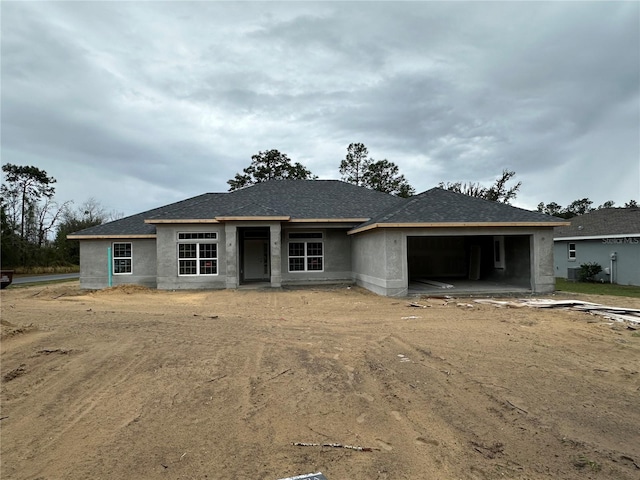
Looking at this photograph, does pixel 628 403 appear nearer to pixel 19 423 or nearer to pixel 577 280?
pixel 19 423

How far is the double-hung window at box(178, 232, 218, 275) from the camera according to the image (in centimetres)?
1838

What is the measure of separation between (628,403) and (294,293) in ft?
42.0

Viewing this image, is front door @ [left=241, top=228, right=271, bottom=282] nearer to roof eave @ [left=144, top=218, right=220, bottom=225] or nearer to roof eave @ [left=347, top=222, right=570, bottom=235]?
roof eave @ [left=144, top=218, right=220, bottom=225]

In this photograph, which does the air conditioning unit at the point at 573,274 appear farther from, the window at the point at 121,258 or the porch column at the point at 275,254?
the window at the point at 121,258

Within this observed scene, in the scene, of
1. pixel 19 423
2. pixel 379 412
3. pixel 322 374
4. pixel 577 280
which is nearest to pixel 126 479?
pixel 19 423

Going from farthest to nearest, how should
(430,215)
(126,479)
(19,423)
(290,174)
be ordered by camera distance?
(290,174) < (430,215) < (19,423) < (126,479)

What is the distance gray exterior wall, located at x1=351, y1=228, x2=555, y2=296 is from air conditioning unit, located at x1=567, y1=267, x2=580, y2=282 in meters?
8.34

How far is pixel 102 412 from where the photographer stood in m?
4.57

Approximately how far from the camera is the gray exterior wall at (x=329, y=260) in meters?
19.9

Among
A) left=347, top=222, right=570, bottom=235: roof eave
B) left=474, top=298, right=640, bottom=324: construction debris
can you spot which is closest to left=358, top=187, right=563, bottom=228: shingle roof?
left=347, top=222, right=570, bottom=235: roof eave

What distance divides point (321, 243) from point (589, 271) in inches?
598

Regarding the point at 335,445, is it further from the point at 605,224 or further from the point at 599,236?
the point at 605,224

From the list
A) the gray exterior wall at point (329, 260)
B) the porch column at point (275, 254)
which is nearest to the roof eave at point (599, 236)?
the gray exterior wall at point (329, 260)

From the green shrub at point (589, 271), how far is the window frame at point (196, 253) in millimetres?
20051
